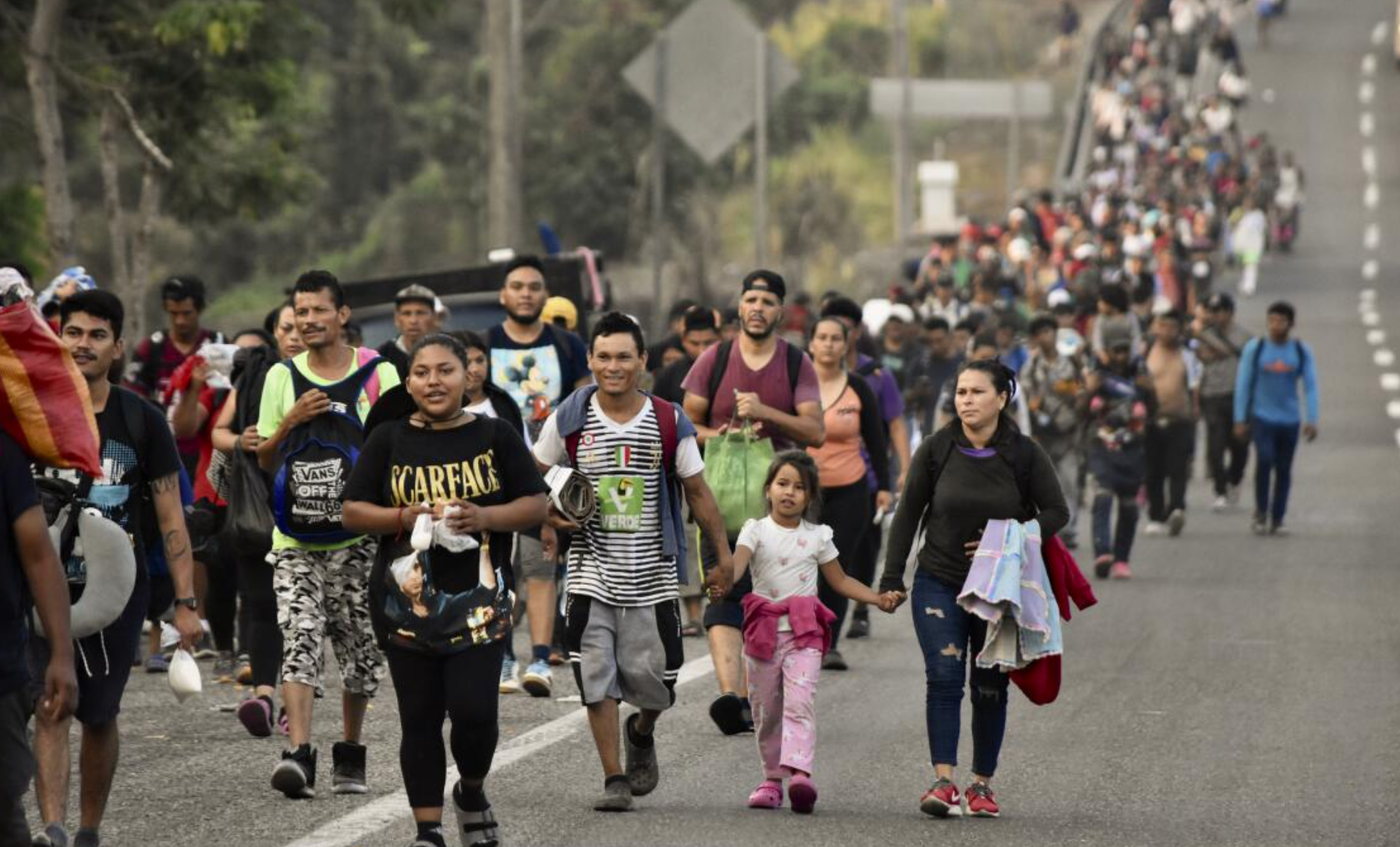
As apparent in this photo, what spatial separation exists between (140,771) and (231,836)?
1.51 metres

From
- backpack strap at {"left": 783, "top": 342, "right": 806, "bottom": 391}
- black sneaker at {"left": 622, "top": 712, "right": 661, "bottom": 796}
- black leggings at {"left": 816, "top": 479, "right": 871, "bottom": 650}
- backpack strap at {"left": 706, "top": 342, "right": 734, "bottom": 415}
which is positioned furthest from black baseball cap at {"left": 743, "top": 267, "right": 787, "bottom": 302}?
black sneaker at {"left": 622, "top": 712, "right": 661, "bottom": 796}

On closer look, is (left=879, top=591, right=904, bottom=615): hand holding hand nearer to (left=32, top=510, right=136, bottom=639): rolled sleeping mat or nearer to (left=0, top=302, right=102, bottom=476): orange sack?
(left=32, top=510, right=136, bottom=639): rolled sleeping mat

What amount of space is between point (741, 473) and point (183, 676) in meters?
3.03

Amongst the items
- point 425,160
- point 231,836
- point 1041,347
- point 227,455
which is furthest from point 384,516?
point 425,160

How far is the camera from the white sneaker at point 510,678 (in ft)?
38.5

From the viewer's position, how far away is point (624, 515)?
29.3 ft

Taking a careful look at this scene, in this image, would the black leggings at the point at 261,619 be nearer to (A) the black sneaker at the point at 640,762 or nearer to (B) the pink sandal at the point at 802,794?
(A) the black sneaker at the point at 640,762

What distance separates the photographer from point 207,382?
12.2 meters

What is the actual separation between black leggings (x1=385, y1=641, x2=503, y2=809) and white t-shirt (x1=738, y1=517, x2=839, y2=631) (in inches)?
71.3

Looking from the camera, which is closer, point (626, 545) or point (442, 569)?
point (442, 569)

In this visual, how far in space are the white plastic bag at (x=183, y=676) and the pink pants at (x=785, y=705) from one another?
1939 millimetres

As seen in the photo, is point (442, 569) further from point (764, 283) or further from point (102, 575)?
point (764, 283)

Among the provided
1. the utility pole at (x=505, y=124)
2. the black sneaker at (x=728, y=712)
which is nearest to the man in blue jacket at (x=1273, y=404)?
the utility pole at (x=505, y=124)

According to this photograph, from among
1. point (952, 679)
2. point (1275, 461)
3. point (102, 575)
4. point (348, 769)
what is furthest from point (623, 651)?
point (1275, 461)
